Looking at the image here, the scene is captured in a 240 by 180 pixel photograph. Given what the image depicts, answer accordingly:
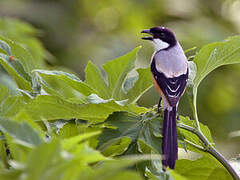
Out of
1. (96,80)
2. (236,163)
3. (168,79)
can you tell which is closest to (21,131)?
(96,80)

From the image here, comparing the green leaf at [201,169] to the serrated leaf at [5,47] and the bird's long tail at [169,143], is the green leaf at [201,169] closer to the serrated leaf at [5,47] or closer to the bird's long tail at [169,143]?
the bird's long tail at [169,143]

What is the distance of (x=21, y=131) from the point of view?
1.13 meters

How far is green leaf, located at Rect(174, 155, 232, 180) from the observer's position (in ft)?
5.93

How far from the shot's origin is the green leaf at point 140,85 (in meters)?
1.87

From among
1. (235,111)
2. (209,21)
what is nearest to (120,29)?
(209,21)

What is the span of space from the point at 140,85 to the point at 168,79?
367 mm

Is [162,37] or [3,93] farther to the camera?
[162,37]

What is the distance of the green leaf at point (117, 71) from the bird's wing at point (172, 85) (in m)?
0.15

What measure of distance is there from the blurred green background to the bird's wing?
431 centimetres

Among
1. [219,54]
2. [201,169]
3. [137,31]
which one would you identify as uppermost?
[219,54]

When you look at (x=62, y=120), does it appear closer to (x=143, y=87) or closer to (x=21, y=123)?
(x=143, y=87)

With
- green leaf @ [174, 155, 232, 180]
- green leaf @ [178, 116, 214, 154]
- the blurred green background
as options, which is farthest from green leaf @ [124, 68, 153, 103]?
the blurred green background

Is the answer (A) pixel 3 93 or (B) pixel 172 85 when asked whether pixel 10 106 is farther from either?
(B) pixel 172 85

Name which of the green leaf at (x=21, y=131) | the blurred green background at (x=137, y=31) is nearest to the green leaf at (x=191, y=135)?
the green leaf at (x=21, y=131)
